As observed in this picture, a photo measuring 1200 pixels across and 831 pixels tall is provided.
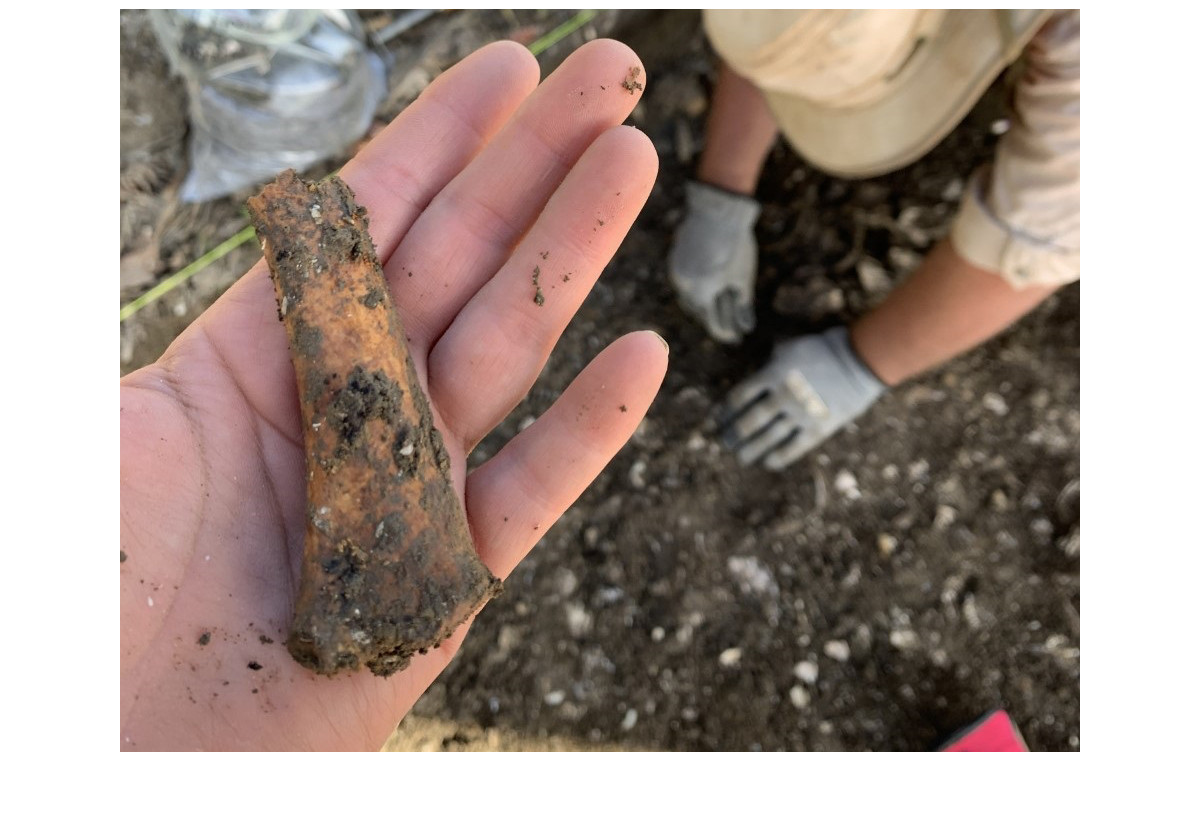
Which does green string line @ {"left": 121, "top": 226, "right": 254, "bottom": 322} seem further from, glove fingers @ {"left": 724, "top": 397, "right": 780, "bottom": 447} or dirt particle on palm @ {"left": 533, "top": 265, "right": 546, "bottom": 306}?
glove fingers @ {"left": 724, "top": 397, "right": 780, "bottom": 447}

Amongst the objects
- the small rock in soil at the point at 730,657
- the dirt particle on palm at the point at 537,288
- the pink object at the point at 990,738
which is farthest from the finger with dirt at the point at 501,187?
the pink object at the point at 990,738

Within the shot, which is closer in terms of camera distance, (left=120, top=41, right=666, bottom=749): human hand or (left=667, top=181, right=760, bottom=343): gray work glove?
(left=120, top=41, right=666, bottom=749): human hand

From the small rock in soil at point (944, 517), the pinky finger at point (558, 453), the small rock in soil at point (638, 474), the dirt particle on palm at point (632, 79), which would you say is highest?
the dirt particle on palm at point (632, 79)

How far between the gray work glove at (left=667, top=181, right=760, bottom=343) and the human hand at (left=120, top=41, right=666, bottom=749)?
769 mm

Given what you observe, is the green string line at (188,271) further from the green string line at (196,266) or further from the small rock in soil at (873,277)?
the small rock in soil at (873,277)

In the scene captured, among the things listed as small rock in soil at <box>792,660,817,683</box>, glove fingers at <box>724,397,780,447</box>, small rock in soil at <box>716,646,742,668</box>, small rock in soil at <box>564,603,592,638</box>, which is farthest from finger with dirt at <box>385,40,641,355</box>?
small rock in soil at <box>792,660,817,683</box>

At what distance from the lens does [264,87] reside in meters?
1.93

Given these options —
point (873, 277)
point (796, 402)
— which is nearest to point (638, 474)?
point (796, 402)

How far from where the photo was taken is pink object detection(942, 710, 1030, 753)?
1.72m

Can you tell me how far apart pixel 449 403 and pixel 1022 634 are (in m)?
1.39

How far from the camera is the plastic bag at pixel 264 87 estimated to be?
1887 mm

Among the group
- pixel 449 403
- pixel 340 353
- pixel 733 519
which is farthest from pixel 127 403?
pixel 733 519

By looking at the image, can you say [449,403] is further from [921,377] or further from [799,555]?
[921,377]

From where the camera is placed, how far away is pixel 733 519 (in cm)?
193
